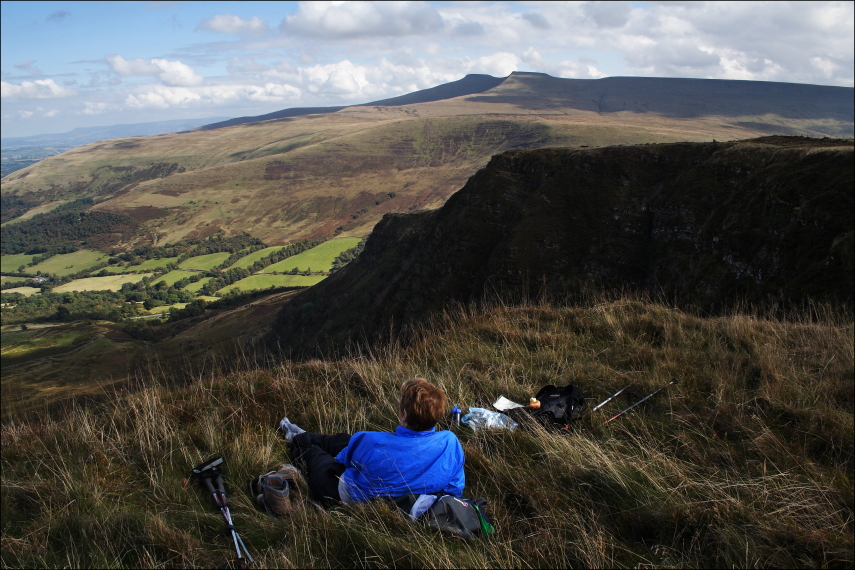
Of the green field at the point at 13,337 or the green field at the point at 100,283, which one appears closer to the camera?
the green field at the point at 13,337

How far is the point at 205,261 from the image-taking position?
182 meters

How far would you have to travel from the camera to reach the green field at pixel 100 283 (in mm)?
162250

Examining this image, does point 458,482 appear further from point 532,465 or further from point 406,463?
point 532,465

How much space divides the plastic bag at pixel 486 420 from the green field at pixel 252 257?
175103mm

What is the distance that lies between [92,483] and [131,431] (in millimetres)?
1388

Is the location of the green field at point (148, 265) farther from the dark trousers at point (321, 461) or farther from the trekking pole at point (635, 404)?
the trekking pole at point (635, 404)

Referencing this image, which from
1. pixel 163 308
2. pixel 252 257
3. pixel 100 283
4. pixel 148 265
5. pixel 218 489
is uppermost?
pixel 218 489

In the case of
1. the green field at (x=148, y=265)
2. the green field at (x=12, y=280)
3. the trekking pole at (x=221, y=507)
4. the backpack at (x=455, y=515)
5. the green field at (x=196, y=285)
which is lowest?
the green field at (x=196, y=285)

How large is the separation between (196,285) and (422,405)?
169 meters

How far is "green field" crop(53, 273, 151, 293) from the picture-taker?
162m

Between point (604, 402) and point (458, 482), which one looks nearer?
point (458, 482)

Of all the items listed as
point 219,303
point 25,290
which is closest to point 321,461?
point 219,303

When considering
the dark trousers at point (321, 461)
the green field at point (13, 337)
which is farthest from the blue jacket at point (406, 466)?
the green field at point (13, 337)

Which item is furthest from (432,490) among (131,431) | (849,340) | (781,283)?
(781,283)
